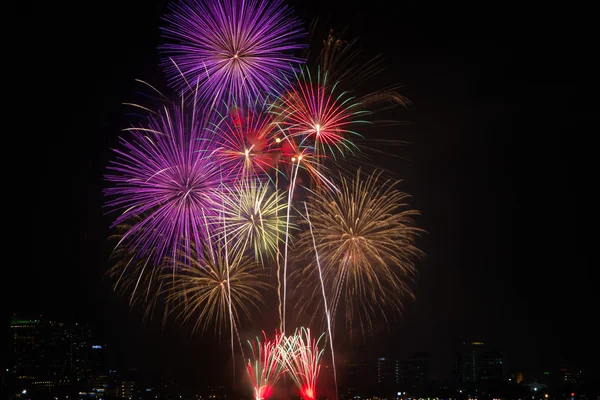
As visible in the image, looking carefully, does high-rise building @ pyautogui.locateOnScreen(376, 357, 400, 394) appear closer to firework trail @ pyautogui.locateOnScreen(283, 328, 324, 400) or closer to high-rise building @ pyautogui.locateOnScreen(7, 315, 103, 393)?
high-rise building @ pyautogui.locateOnScreen(7, 315, 103, 393)

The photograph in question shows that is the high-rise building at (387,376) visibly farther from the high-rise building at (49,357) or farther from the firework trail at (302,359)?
the firework trail at (302,359)

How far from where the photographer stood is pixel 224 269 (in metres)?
21.8

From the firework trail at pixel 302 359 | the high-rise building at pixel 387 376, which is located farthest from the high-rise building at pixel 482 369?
the firework trail at pixel 302 359

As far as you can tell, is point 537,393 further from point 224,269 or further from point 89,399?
point 224,269

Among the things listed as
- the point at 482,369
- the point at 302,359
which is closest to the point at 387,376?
the point at 482,369

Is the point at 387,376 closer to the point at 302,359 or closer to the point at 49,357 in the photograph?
the point at 49,357

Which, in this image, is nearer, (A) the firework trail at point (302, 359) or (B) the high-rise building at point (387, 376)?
(A) the firework trail at point (302, 359)

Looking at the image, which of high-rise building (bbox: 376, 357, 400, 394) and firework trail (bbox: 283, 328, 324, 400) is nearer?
firework trail (bbox: 283, 328, 324, 400)

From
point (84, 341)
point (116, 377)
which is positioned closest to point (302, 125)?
point (84, 341)

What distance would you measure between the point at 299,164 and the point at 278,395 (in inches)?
697

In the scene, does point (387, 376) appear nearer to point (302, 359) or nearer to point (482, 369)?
point (482, 369)

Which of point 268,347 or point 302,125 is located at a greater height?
point 302,125

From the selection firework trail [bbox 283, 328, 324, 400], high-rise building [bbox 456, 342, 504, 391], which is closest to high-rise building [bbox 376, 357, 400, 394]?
high-rise building [bbox 456, 342, 504, 391]

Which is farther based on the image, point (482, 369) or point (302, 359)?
point (482, 369)
